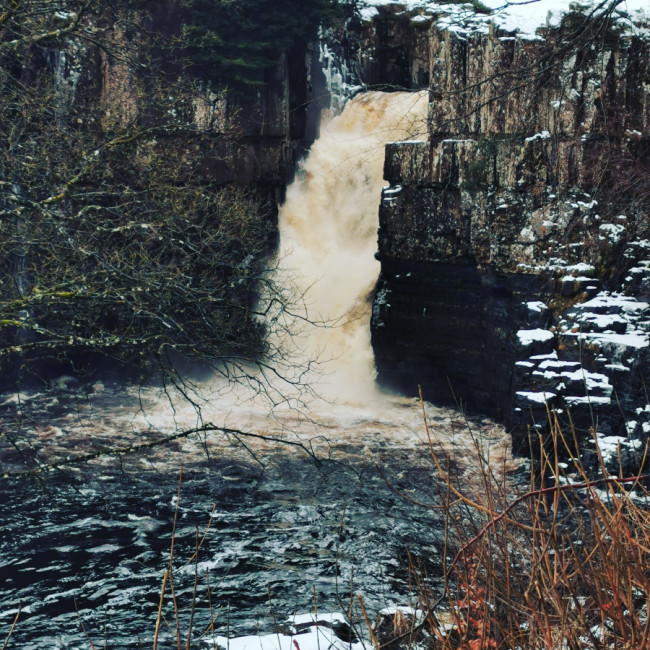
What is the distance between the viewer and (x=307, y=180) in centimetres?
2228

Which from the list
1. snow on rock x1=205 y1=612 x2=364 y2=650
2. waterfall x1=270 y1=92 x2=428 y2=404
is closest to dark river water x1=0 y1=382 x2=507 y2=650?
snow on rock x1=205 y1=612 x2=364 y2=650

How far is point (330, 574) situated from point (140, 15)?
1554 centimetres

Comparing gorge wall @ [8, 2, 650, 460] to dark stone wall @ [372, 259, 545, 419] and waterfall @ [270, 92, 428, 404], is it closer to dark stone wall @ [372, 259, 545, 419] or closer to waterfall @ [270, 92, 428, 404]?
dark stone wall @ [372, 259, 545, 419]

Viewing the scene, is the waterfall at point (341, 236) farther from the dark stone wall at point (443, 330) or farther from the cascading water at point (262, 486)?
the dark stone wall at point (443, 330)

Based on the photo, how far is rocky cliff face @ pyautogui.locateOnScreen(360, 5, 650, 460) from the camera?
1477 cm

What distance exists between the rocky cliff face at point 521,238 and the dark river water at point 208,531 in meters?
2.46

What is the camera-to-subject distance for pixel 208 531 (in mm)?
10477

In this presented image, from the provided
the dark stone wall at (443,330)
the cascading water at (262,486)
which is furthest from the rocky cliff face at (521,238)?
the cascading water at (262,486)

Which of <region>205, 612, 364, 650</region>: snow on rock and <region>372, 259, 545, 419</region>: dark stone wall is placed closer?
<region>205, 612, 364, 650</region>: snow on rock

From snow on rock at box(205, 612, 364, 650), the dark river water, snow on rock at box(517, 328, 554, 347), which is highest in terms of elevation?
snow on rock at box(517, 328, 554, 347)

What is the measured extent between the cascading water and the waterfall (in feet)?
0.13

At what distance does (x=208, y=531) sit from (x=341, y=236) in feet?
41.1

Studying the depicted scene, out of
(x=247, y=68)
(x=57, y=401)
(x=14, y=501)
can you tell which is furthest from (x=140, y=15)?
(x=14, y=501)

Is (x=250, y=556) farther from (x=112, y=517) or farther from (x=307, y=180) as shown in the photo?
(x=307, y=180)
